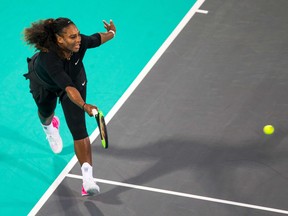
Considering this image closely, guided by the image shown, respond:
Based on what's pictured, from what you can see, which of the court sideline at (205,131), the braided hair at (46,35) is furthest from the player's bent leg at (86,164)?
the braided hair at (46,35)

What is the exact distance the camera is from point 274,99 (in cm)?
1024

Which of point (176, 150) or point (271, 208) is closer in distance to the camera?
point (271, 208)

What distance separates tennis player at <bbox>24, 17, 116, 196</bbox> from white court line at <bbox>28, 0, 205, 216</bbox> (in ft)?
1.75

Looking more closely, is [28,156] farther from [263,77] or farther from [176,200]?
[263,77]

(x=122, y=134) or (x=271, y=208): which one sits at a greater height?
(x=122, y=134)

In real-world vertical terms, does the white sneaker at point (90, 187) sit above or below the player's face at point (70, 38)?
below

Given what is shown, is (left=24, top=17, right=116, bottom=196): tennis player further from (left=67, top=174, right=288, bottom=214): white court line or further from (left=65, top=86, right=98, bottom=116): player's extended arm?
(left=67, top=174, right=288, bottom=214): white court line

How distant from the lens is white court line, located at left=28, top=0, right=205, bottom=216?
904 cm

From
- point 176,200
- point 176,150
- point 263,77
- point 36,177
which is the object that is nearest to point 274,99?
point 263,77

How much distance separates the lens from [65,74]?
316 inches

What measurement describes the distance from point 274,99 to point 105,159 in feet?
8.18

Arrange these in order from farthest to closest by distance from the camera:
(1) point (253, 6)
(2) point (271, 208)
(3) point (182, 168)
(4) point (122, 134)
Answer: (1) point (253, 6) → (4) point (122, 134) → (3) point (182, 168) → (2) point (271, 208)

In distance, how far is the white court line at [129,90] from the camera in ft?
29.7

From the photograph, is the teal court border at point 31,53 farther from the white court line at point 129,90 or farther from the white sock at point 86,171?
the white sock at point 86,171
